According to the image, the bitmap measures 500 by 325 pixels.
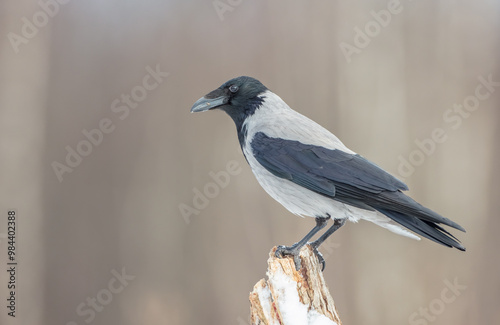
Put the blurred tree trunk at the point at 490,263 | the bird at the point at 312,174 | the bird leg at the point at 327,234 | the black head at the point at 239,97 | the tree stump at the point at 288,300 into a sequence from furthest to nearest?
1. the blurred tree trunk at the point at 490,263
2. the black head at the point at 239,97
3. the bird leg at the point at 327,234
4. the bird at the point at 312,174
5. the tree stump at the point at 288,300

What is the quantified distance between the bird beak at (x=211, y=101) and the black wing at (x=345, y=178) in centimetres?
34

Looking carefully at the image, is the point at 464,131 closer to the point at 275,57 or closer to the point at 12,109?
the point at 275,57

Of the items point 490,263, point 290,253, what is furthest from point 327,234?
point 490,263

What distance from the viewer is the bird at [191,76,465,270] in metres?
2.19

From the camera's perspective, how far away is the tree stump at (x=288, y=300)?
2.06 metres

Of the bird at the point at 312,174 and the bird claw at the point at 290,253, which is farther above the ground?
the bird at the point at 312,174

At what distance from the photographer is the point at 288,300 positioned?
6.84ft

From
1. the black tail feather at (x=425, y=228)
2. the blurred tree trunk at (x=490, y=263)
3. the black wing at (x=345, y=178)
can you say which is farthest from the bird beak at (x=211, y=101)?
the blurred tree trunk at (x=490, y=263)

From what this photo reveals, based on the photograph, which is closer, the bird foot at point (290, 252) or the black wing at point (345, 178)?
the black wing at point (345, 178)

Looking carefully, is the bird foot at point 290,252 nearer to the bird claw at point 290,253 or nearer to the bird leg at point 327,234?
the bird claw at point 290,253

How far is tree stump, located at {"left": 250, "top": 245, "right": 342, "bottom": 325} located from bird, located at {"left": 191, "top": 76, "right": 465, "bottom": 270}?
0.66 feet

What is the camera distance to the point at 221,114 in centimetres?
374

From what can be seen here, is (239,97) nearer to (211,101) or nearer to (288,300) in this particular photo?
(211,101)

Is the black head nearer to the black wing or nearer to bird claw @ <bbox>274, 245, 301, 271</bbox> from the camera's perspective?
the black wing
